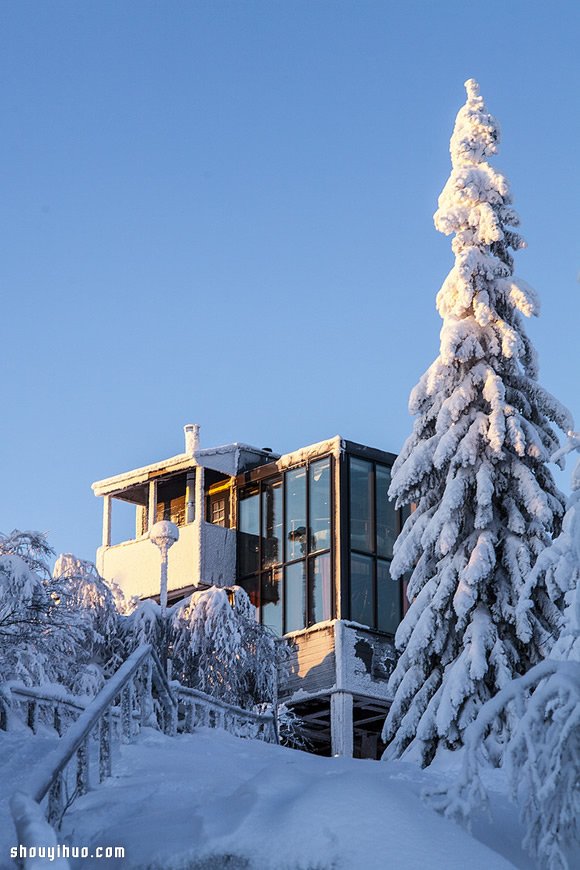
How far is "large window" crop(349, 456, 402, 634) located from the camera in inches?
1356

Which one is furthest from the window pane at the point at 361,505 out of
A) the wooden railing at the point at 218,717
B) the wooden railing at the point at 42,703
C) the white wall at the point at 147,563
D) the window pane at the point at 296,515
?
the wooden railing at the point at 42,703

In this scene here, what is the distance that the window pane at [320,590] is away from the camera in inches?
1344

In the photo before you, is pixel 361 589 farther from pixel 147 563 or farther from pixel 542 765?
pixel 542 765

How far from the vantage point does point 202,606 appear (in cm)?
3055

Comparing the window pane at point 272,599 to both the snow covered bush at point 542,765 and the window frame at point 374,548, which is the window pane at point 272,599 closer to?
the window frame at point 374,548

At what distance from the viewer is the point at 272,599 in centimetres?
3544

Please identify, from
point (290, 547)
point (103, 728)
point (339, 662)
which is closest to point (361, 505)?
point (290, 547)

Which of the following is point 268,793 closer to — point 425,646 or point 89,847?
point 89,847

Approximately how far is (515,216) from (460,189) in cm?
103

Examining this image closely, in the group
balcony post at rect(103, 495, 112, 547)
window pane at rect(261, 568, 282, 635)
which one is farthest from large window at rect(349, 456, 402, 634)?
balcony post at rect(103, 495, 112, 547)

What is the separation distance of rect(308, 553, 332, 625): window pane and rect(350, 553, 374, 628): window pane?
1.92 ft

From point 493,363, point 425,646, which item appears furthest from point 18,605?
point 493,363

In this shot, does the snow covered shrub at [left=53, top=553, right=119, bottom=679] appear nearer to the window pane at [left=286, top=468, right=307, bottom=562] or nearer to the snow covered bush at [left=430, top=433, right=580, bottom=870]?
the window pane at [left=286, top=468, right=307, bottom=562]

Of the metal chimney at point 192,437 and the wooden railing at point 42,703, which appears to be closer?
the wooden railing at point 42,703
